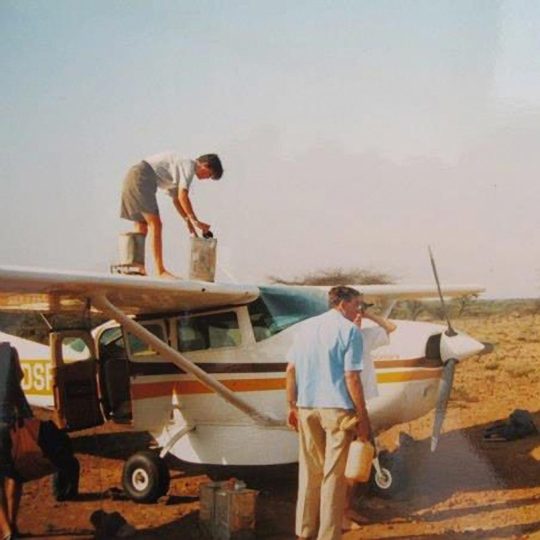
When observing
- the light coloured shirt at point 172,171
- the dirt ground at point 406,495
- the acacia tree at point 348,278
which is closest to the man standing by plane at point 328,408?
the dirt ground at point 406,495

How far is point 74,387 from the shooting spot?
6797 mm

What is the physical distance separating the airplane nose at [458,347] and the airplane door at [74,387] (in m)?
3.24

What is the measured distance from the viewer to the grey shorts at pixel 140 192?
22.2 feet

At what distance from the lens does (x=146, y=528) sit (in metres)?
5.81

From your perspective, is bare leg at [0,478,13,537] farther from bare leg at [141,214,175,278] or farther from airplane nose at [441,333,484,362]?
airplane nose at [441,333,484,362]

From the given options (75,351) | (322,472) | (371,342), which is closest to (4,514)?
(322,472)

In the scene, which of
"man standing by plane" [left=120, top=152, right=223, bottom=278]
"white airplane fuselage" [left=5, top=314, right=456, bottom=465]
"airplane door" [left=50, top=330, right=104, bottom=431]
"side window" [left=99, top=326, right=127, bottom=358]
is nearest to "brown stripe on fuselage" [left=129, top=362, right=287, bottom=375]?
"white airplane fuselage" [left=5, top=314, right=456, bottom=465]

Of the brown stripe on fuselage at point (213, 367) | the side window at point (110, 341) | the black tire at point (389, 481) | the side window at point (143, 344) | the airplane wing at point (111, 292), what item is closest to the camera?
the airplane wing at point (111, 292)

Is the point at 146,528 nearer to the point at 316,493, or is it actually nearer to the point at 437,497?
the point at 316,493

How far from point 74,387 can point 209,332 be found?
1.37m

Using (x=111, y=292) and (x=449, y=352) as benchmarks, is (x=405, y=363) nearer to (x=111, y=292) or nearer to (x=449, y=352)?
(x=449, y=352)

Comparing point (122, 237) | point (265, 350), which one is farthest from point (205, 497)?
point (122, 237)

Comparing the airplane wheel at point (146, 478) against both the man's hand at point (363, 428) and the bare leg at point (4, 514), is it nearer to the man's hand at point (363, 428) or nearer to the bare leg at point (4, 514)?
the bare leg at point (4, 514)

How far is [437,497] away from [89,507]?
3079 mm
